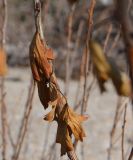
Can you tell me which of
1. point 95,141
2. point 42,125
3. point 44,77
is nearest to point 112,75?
point 44,77

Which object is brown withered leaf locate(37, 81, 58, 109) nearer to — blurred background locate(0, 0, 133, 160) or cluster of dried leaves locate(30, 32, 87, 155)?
cluster of dried leaves locate(30, 32, 87, 155)

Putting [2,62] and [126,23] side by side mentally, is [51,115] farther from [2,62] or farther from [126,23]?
[126,23]

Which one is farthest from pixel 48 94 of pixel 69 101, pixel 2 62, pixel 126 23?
pixel 69 101

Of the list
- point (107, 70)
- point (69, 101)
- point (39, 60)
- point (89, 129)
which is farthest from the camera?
point (69, 101)

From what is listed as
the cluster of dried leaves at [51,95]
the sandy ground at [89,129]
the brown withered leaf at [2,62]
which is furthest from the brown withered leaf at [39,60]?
the sandy ground at [89,129]

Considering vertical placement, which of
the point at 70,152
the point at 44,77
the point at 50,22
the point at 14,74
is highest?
the point at 44,77

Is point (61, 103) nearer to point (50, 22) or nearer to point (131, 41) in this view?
point (131, 41)
